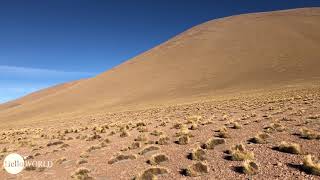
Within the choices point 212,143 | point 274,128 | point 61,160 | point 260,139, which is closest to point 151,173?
point 212,143

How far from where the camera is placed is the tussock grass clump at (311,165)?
7104mm

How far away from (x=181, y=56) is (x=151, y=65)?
7.69 metres

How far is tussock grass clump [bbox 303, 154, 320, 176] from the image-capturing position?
280 inches

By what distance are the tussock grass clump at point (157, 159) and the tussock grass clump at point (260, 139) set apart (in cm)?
312

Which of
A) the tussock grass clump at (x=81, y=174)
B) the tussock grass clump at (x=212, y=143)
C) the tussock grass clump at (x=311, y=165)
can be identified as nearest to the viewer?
the tussock grass clump at (x=311, y=165)

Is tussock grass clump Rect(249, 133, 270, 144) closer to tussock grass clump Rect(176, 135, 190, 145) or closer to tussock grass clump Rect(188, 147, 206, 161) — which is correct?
tussock grass clump Rect(188, 147, 206, 161)

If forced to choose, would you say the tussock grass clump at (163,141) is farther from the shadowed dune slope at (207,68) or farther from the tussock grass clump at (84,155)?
the shadowed dune slope at (207,68)

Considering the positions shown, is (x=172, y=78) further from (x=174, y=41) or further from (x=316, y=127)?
(x=316, y=127)

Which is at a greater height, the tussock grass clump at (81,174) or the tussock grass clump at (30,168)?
the tussock grass clump at (30,168)

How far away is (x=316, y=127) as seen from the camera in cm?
1149

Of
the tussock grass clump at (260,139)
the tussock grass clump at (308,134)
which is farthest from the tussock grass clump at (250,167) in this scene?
the tussock grass clump at (308,134)

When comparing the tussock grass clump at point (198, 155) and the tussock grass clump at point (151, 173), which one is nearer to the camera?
the tussock grass clump at point (151, 173)

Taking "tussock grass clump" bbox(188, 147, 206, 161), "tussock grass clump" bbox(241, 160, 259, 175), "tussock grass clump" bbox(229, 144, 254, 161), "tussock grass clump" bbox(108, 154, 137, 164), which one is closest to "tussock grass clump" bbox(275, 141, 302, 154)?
"tussock grass clump" bbox(229, 144, 254, 161)

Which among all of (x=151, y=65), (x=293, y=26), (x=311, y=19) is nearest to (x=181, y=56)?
(x=151, y=65)
